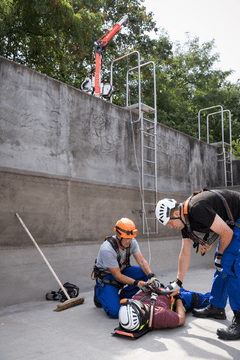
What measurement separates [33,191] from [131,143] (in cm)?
299

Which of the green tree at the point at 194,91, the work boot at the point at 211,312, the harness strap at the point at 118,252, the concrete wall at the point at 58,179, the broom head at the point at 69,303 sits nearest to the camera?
the work boot at the point at 211,312

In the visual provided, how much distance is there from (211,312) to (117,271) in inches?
49.0

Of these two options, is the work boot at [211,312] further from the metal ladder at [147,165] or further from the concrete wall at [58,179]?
the metal ladder at [147,165]

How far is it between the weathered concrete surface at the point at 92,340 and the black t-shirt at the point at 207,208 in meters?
1.10

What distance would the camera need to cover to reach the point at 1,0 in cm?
939

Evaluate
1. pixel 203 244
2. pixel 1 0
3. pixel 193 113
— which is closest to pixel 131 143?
pixel 203 244

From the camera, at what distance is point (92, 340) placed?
3150 mm

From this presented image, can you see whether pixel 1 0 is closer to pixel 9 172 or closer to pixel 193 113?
pixel 9 172

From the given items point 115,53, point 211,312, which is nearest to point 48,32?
point 115,53

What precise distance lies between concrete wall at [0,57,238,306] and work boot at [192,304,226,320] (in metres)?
2.37

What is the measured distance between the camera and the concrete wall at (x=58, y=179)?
15.5 ft

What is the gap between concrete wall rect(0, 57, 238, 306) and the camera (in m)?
4.74

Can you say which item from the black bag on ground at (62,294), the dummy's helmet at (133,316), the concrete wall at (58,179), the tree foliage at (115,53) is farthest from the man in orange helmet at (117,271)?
the tree foliage at (115,53)

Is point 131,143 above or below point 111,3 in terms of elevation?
below
